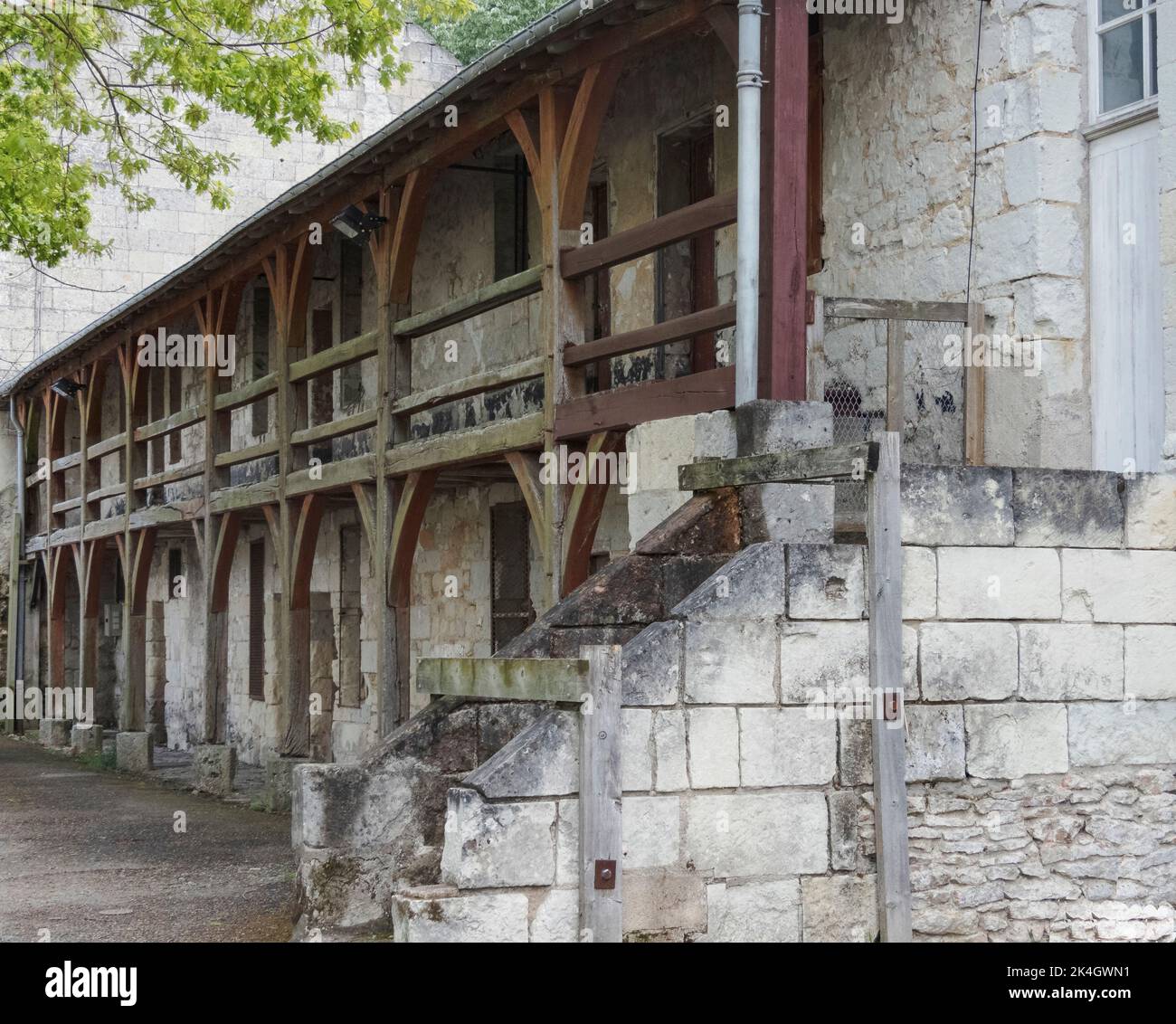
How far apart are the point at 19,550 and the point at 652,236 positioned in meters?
17.0

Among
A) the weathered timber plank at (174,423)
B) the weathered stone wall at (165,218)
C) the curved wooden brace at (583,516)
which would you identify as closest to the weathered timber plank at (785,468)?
the curved wooden brace at (583,516)

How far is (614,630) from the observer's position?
24.5ft

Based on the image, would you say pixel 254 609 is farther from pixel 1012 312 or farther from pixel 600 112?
pixel 1012 312

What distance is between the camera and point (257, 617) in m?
19.1

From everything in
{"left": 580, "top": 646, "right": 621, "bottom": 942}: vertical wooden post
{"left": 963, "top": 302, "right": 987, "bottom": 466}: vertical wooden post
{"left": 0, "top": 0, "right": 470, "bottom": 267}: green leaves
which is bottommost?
{"left": 580, "top": 646, "right": 621, "bottom": 942}: vertical wooden post

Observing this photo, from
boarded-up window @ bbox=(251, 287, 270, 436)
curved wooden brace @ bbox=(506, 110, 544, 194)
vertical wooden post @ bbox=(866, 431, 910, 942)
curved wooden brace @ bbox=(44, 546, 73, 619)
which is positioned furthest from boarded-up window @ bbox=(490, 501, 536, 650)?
curved wooden brace @ bbox=(44, 546, 73, 619)

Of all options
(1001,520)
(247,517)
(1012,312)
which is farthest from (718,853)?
(247,517)

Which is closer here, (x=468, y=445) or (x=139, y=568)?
(x=468, y=445)

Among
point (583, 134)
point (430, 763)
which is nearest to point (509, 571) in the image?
point (583, 134)

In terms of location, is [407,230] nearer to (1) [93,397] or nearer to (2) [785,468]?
(2) [785,468]

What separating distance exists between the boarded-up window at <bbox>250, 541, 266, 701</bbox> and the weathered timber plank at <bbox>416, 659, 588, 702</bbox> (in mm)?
11788

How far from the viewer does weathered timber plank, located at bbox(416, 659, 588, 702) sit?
248 inches

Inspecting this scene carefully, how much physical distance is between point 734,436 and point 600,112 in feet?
8.33

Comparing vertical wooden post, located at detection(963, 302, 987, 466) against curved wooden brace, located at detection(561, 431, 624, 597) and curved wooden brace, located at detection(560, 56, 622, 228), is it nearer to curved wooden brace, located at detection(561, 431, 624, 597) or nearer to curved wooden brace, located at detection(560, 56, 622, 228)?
curved wooden brace, located at detection(561, 431, 624, 597)
